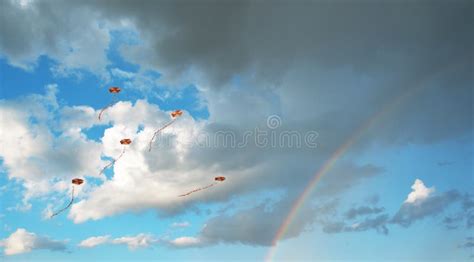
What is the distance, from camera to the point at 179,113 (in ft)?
246

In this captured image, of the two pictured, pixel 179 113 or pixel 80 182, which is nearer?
pixel 80 182

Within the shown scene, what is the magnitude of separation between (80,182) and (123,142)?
9.71m

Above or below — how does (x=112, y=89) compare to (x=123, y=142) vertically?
above

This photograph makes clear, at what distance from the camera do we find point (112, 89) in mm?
71625

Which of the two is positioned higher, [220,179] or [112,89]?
[112,89]

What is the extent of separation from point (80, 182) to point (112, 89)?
16627mm

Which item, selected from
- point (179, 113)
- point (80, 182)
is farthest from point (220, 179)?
point (80, 182)

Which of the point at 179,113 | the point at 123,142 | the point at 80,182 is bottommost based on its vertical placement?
the point at 80,182

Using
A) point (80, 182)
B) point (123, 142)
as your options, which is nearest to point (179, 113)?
point (123, 142)

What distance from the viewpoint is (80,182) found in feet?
230

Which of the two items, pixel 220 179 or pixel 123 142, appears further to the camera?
pixel 220 179

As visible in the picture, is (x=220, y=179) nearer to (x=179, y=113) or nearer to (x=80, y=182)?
(x=179, y=113)

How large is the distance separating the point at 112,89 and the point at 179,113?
40.1 feet

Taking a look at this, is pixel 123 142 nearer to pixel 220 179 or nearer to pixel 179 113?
pixel 179 113
